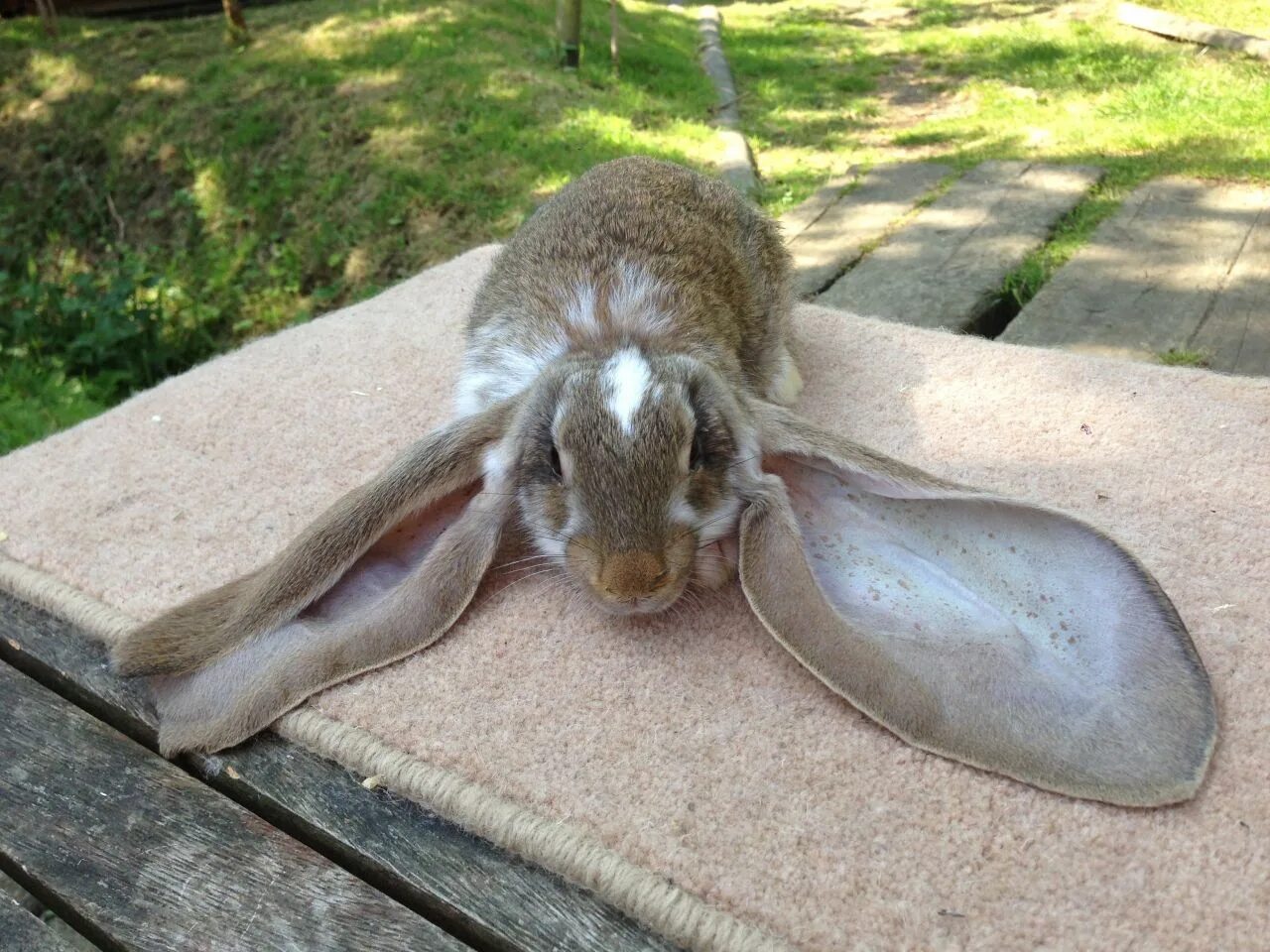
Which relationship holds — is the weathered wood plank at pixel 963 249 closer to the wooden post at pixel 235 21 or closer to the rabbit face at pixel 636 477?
the rabbit face at pixel 636 477

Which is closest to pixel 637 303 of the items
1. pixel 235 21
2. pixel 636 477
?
pixel 636 477

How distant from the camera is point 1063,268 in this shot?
157 inches

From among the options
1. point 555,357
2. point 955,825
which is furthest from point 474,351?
point 955,825

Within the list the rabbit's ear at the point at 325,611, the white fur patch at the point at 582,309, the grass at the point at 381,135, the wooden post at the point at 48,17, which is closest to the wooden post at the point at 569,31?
the grass at the point at 381,135

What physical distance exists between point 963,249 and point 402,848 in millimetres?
3458

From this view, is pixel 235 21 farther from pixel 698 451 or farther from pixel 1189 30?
pixel 698 451

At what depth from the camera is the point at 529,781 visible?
182 cm

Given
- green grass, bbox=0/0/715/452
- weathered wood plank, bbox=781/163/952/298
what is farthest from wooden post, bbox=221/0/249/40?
weathered wood plank, bbox=781/163/952/298

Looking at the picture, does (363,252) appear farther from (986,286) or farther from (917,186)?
(986,286)

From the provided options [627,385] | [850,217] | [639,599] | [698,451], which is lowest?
[850,217]

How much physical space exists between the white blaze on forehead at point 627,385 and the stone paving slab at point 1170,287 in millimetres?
1916

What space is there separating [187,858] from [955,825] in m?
1.30

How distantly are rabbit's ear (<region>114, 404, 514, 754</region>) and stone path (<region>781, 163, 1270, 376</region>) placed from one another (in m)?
2.21

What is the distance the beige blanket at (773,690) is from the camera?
1.59 m
